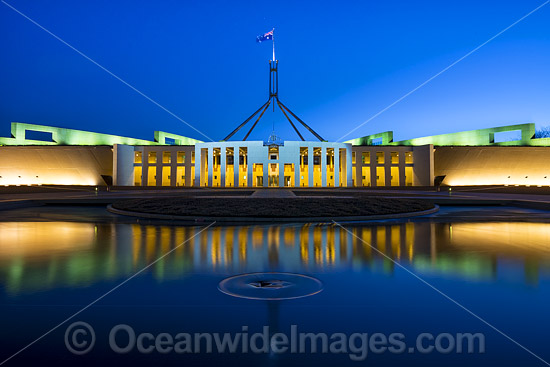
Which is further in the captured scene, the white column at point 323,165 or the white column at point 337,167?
the white column at point 337,167

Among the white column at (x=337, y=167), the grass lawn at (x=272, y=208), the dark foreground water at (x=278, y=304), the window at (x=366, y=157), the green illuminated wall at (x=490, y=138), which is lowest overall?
the dark foreground water at (x=278, y=304)

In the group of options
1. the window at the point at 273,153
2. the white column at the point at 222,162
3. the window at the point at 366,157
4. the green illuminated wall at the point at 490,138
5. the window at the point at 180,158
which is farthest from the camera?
the window at the point at 366,157

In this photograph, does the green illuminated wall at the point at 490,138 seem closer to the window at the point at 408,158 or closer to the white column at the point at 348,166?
the window at the point at 408,158

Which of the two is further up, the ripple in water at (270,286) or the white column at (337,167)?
the white column at (337,167)

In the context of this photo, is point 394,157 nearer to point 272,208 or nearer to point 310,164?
point 310,164

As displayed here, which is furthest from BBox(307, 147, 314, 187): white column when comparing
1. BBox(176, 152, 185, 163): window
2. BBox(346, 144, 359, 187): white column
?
BBox(176, 152, 185, 163): window

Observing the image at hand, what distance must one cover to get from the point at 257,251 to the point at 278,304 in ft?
12.3

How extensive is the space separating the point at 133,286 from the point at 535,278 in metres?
6.24

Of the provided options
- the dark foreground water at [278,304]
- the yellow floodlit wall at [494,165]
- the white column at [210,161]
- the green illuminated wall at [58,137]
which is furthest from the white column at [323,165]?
the dark foreground water at [278,304]

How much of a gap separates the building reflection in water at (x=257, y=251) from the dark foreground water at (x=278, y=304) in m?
0.05

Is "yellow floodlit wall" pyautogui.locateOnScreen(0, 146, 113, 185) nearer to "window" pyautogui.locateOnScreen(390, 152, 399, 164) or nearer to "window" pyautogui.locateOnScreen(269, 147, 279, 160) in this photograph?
"window" pyautogui.locateOnScreen(269, 147, 279, 160)

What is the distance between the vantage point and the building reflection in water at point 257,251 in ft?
21.0

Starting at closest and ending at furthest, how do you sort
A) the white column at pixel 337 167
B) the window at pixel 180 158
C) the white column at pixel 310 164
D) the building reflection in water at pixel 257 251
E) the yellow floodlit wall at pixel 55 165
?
the building reflection in water at pixel 257 251, the white column at pixel 310 164, the white column at pixel 337 167, the yellow floodlit wall at pixel 55 165, the window at pixel 180 158

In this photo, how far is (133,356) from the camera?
329 centimetres
